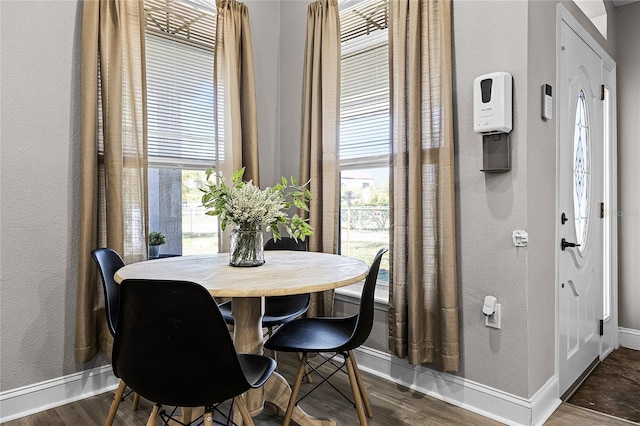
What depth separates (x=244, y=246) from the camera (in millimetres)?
1916

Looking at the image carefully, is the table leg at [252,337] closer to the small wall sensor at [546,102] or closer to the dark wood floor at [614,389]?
the dark wood floor at [614,389]

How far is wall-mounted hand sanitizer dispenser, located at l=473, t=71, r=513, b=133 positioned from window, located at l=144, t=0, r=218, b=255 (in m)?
1.88

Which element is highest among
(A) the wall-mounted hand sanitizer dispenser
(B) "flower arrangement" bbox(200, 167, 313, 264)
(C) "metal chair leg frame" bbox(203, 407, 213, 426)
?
(A) the wall-mounted hand sanitizer dispenser

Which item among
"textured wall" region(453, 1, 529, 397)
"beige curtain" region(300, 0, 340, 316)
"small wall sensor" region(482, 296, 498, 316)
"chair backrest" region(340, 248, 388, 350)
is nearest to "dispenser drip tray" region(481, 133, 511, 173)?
"textured wall" region(453, 1, 529, 397)

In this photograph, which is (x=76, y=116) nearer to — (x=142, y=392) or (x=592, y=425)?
(x=142, y=392)

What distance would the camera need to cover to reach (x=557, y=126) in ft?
7.45

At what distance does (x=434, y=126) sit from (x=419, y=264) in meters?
0.77

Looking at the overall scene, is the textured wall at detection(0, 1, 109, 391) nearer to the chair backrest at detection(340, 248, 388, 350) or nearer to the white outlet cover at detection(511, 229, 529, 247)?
the chair backrest at detection(340, 248, 388, 350)

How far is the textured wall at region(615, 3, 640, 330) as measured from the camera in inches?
126

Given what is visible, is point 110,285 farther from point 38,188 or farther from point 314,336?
point 314,336

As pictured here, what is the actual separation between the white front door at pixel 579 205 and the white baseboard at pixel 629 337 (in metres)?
0.54

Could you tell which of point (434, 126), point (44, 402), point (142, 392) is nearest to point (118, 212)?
point (44, 402)

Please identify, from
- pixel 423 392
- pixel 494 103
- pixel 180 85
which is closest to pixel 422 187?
pixel 494 103

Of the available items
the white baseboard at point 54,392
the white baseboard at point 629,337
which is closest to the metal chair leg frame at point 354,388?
the white baseboard at point 54,392
